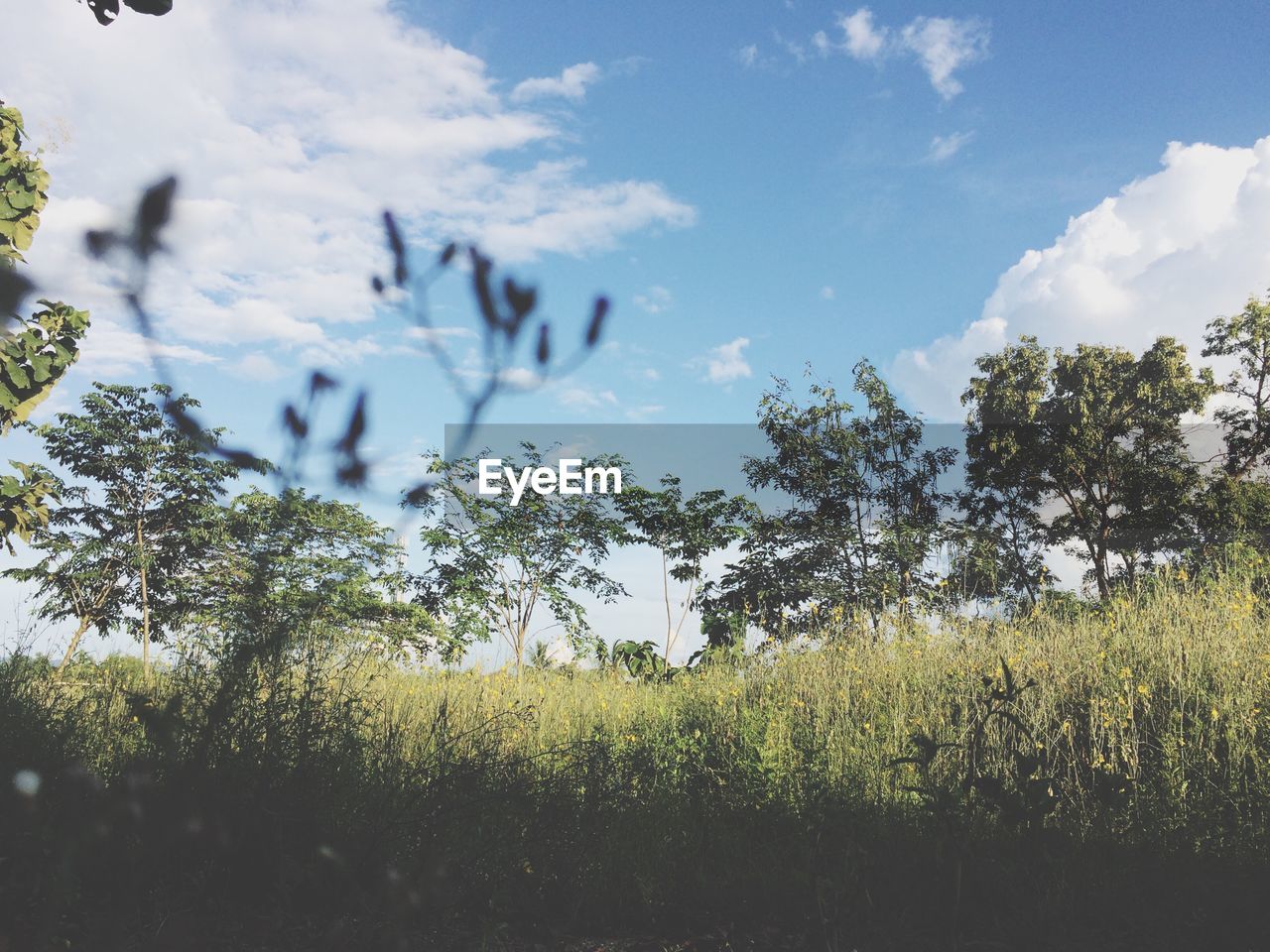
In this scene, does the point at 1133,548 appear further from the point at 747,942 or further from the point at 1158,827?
the point at 747,942

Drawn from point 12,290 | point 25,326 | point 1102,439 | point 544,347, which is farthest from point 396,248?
point 1102,439

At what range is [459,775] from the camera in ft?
12.2

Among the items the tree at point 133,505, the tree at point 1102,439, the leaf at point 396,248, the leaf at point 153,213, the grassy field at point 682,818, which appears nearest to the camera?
the leaf at point 153,213

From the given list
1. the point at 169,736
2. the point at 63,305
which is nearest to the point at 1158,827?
the point at 169,736

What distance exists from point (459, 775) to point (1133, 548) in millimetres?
18743

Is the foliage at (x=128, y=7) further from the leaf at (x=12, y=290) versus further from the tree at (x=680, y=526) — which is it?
the tree at (x=680, y=526)

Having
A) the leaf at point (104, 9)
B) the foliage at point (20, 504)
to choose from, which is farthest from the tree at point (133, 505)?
the leaf at point (104, 9)

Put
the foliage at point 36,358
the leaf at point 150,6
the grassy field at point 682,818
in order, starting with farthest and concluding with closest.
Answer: the foliage at point 36,358 < the grassy field at point 682,818 < the leaf at point 150,6

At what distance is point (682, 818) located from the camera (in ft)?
14.4

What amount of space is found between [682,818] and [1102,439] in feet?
57.3

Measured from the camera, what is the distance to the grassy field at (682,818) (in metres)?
3.02

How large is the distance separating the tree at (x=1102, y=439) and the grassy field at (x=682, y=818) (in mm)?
12637

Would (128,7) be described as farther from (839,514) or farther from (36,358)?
(839,514)

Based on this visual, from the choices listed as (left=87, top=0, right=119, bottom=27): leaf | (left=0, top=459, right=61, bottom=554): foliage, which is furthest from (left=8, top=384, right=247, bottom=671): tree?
(left=87, top=0, right=119, bottom=27): leaf
